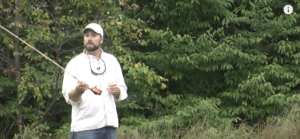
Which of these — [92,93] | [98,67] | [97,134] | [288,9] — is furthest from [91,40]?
[288,9]

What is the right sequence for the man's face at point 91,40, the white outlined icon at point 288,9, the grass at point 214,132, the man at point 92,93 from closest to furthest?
the man at point 92,93 < the man's face at point 91,40 < the grass at point 214,132 < the white outlined icon at point 288,9

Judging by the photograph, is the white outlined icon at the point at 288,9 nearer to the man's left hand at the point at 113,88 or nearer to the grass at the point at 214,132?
the grass at the point at 214,132

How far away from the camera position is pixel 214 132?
743cm

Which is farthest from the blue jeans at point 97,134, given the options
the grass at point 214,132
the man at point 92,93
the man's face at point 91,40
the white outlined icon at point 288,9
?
the white outlined icon at point 288,9

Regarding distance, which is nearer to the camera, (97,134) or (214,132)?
(97,134)

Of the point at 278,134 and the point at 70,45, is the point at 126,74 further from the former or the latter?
the point at 278,134

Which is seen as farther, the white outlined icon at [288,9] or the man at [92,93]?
the white outlined icon at [288,9]

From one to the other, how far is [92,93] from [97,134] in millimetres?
342

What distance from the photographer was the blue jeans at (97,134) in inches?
158

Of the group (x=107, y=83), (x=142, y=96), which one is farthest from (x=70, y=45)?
(x=107, y=83)

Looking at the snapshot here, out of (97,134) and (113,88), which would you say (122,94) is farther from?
(97,134)

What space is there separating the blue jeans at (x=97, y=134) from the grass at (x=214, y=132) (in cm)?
319

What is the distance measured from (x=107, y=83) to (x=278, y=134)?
3771 mm

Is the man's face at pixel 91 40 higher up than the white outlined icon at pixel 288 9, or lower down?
lower down
